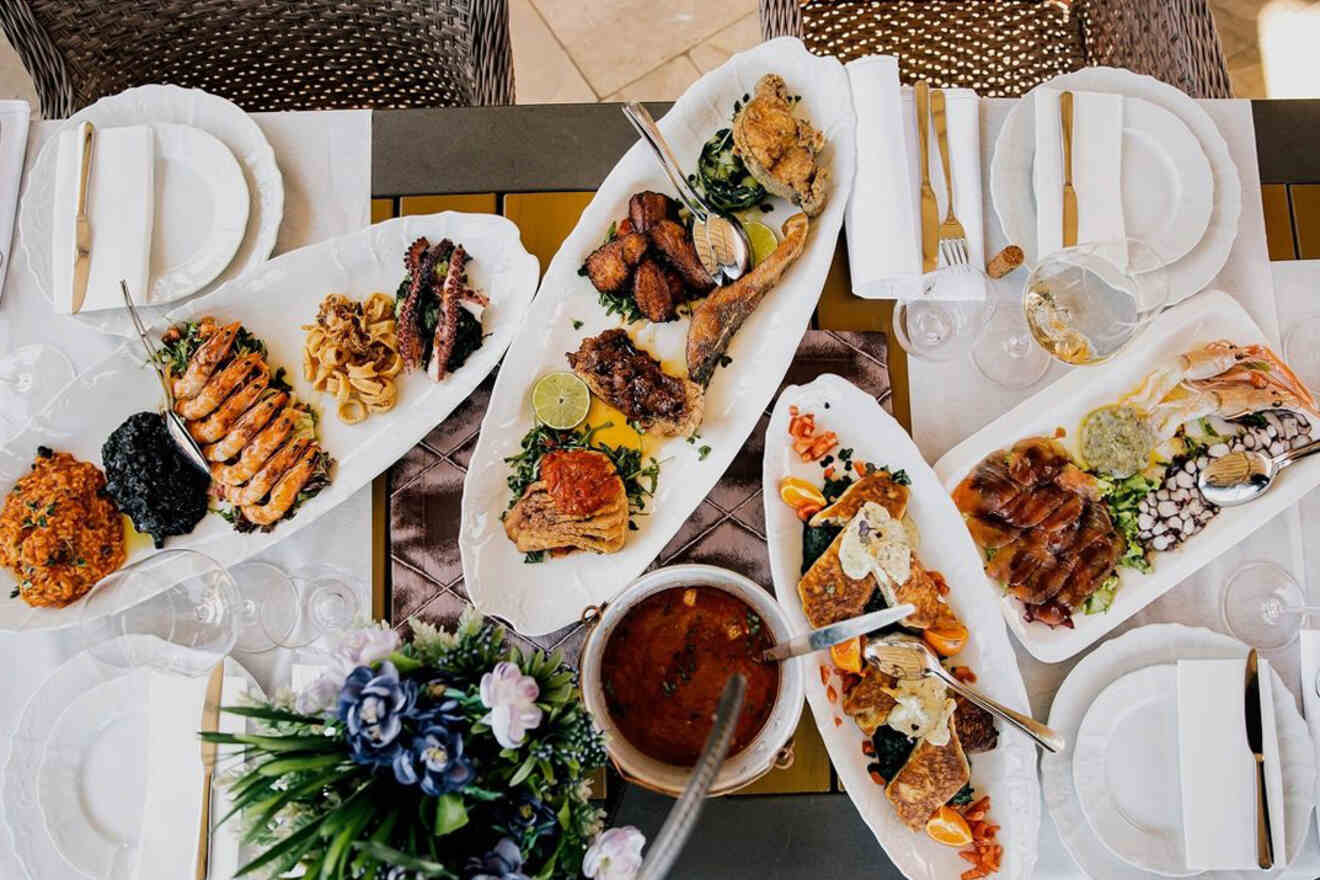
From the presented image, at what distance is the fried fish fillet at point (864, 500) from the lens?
1.79 m

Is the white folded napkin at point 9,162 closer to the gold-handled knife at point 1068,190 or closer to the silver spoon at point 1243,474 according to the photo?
the gold-handled knife at point 1068,190

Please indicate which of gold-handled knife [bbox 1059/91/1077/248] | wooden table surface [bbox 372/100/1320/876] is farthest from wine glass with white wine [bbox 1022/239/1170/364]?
wooden table surface [bbox 372/100/1320/876]

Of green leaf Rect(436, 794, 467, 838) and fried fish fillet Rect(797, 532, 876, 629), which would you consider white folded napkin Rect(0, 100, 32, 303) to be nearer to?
green leaf Rect(436, 794, 467, 838)

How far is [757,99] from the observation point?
196 centimetres

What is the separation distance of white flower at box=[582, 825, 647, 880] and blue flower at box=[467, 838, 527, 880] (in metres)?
0.09

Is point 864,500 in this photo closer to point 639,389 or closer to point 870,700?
point 870,700

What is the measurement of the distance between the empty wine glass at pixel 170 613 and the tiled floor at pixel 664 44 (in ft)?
8.31

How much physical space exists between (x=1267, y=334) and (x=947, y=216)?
738 millimetres

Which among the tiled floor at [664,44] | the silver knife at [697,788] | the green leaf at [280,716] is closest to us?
the silver knife at [697,788]

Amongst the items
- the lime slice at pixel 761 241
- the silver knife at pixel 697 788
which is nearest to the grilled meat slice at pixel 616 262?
the lime slice at pixel 761 241

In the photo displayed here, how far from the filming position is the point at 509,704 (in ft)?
3.84

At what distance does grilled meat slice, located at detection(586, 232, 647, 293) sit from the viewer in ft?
6.32

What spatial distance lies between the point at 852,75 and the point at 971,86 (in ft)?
2.83

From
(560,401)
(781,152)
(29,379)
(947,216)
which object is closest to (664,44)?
(781,152)
